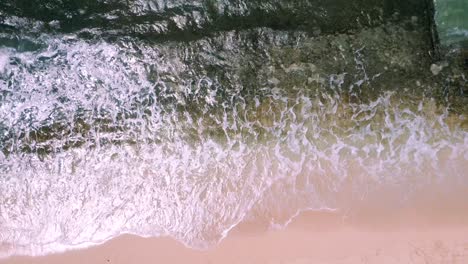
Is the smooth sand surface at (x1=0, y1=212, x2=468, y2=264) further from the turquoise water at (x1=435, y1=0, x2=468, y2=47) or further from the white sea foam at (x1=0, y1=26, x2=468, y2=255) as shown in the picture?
the turquoise water at (x1=435, y1=0, x2=468, y2=47)

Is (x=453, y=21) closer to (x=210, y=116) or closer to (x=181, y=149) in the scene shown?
(x=210, y=116)

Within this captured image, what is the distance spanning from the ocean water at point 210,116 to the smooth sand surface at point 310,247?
0.09 metres

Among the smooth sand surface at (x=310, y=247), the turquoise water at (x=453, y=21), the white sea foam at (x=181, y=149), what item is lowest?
the smooth sand surface at (x=310, y=247)

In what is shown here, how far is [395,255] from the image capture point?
10.5 feet

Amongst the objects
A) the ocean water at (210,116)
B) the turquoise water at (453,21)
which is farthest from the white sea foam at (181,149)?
the turquoise water at (453,21)

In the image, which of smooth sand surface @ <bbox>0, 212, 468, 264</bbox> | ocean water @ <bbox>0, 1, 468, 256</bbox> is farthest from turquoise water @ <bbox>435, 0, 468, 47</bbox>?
smooth sand surface @ <bbox>0, 212, 468, 264</bbox>

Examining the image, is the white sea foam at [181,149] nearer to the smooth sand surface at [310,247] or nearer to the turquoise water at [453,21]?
the smooth sand surface at [310,247]

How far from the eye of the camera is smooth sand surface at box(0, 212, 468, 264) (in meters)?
3.18

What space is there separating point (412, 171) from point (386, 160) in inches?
8.1

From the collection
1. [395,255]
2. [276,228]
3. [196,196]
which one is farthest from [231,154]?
[395,255]

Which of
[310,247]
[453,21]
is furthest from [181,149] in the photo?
[453,21]

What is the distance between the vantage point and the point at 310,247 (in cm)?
327

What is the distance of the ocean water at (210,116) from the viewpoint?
11.4ft

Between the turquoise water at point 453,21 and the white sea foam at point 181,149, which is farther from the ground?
the turquoise water at point 453,21
